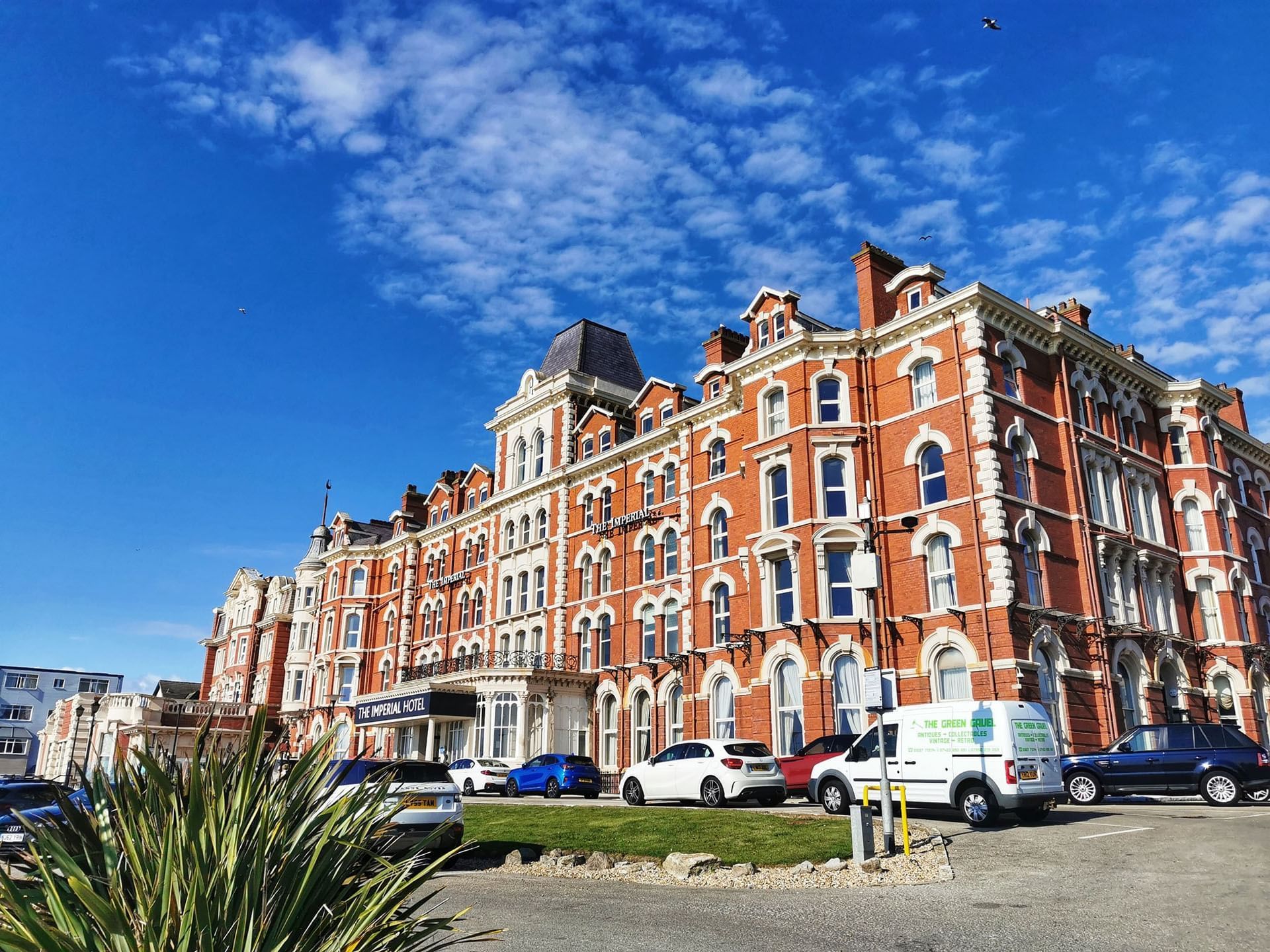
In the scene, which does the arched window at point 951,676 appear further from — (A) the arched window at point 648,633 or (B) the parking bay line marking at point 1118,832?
(A) the arched window at point 648,633

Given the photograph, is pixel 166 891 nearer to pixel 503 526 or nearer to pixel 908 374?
pixel 908 374

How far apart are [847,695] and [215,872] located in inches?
964

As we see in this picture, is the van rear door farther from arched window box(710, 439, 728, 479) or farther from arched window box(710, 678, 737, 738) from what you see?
arched window box(710, 439, 728, 479)

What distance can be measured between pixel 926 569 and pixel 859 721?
469 cm

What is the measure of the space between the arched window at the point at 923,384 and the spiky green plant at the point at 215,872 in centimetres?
2564

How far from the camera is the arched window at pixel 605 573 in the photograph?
37781 mm

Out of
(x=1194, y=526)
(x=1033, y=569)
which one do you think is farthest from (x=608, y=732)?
(x=1194, y=526)

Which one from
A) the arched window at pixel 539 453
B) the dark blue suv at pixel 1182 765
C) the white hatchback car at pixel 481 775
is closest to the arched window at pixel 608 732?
the white hatchback car at pixel 481 775

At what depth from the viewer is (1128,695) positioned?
27.4 metres

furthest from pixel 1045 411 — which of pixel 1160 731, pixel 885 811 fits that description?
pixel 885 811

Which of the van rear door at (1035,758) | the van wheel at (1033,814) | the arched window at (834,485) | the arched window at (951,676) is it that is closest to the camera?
the van rear door at (1035,758)

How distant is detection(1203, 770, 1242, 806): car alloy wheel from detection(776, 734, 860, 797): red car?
725 cm

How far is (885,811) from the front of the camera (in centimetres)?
1306

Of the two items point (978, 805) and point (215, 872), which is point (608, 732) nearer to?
point (978, 805)
